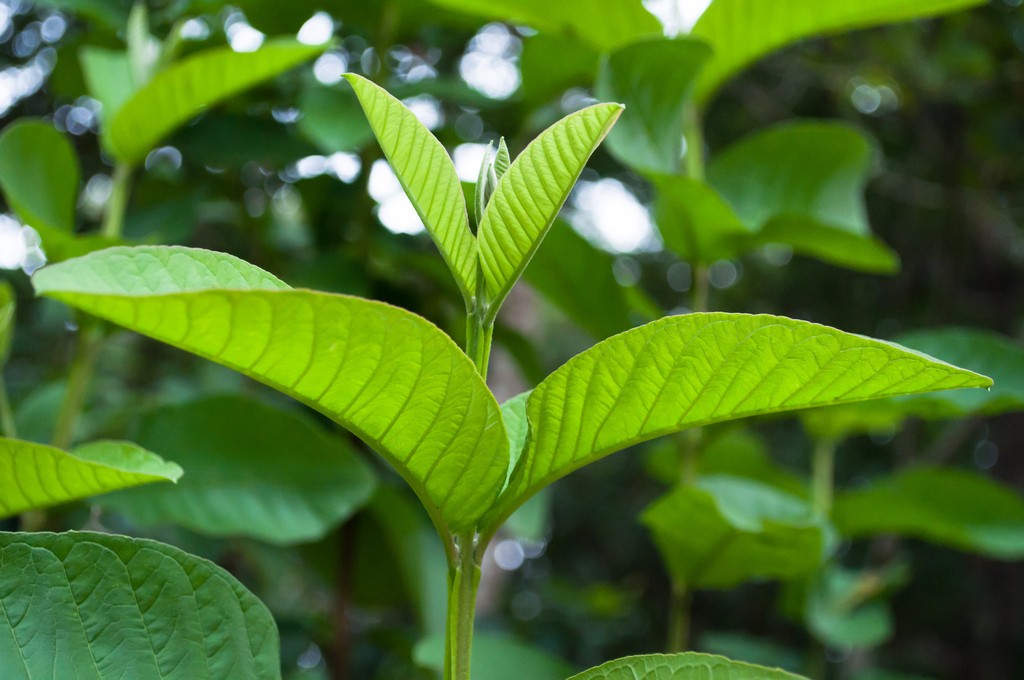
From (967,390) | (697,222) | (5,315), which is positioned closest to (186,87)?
(5,315)

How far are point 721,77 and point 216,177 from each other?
90 centimetres

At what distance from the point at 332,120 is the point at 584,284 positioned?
0.40 metres

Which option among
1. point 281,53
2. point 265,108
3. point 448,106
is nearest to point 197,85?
point 281,53

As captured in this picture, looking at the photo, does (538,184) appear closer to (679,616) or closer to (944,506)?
(679,616)

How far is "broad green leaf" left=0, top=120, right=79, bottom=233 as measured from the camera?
37.3 inches

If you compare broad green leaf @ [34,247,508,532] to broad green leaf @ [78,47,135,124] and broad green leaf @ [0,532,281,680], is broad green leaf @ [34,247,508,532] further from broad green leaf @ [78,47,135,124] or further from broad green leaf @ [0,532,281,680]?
broad green leaf @ [78,47,135,124]

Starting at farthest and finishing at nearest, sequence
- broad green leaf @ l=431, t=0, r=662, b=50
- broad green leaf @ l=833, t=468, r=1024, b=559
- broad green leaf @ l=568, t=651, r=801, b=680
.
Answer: broad green leaf @ l=833, t=468, r=1024, b=559 → broad green leaf @ l=431, t=0, r=662, b=50 → broad green leaf @ l=568, t=651, r=801, b=680

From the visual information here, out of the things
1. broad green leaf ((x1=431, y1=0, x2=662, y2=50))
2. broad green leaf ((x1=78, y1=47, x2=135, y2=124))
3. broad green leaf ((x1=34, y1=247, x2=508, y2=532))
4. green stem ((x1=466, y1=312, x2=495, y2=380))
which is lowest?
broad green leaf ((x1=34, y1=247, x2=508, y2=532))

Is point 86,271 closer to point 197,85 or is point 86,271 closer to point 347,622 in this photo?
point 197,85

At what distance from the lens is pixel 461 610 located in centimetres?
56

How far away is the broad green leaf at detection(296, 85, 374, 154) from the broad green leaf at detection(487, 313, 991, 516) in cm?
70

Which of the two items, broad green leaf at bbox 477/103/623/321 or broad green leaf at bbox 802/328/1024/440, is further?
broad green leaf at bbox 802/328/1024/440

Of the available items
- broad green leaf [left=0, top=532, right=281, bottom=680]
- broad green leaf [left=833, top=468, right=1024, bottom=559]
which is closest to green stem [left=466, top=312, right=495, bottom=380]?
broad green leaf [left=0, top=532, right=281, bottom=680]

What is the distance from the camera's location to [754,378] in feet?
1.74
